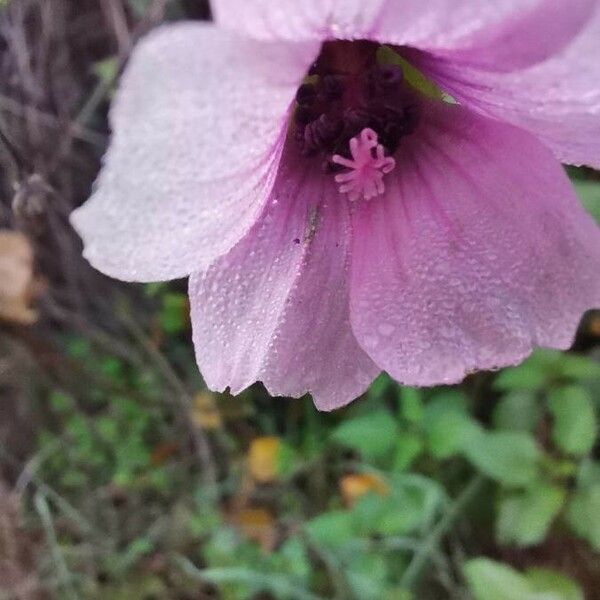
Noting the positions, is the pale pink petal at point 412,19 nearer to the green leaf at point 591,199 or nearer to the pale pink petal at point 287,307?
the pale pink petal at point 287,307

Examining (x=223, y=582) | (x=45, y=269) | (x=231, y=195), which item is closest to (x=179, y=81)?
(x=231, y=195)

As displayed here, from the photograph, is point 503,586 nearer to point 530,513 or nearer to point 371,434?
point 530,513

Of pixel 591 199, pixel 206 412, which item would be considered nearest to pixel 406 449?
pixel 591 199

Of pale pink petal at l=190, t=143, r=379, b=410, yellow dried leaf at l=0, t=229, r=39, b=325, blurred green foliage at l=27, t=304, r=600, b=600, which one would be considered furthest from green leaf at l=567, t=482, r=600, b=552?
yellow dried leaf at l=0, t=229, r=39, b=325

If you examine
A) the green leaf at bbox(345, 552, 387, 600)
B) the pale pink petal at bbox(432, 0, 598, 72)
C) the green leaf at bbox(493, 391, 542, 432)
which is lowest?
the green leaf at bbox(345, 552, 387, 600)

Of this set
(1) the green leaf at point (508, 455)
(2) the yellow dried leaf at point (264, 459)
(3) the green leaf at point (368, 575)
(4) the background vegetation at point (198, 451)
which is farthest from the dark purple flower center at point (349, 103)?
(2) the yellow dried leaf at point (264, 459)

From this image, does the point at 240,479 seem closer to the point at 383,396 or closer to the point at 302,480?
the point at 302,480

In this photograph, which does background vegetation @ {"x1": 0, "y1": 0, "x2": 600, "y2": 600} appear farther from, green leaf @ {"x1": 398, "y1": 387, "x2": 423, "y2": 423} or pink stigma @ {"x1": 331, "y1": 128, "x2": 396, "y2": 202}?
pink stigma @ {"x1": 331, "y1": 128, "x2": 396, "y2": 202}

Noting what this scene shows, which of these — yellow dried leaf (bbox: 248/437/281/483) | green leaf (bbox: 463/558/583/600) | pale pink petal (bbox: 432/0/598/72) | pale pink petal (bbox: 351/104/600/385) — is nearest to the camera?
pale pink petal (bbox: 432/0/598/72)
